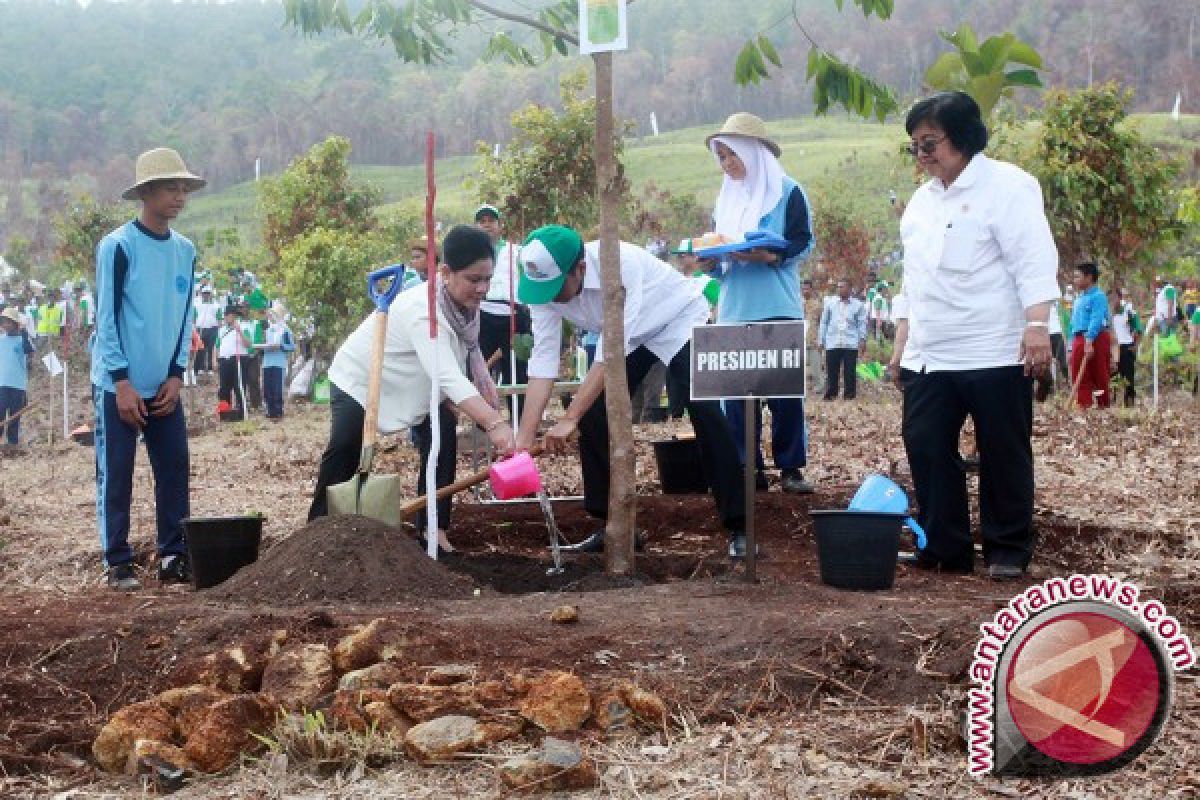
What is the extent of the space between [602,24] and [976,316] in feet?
5.86

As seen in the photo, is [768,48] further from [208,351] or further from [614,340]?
[208,351]

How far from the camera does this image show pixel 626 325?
17.7 ft

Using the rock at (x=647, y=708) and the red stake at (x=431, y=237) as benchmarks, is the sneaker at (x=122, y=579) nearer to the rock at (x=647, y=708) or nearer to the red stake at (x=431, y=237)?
the red stake at (x=431, y=237)

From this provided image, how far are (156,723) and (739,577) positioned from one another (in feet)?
7.83

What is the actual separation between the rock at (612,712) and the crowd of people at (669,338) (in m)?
1.66

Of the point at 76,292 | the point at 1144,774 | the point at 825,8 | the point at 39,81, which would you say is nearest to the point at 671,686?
the point at 1144,774

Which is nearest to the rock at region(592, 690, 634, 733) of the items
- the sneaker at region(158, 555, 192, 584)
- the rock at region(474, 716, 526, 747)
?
the rock at region(474, 716, 526, 747)

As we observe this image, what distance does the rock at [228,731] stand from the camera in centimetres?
308

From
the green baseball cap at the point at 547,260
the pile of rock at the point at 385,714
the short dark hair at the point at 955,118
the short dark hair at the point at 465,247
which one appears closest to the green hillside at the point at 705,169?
the short dark hair at the point at 955,118

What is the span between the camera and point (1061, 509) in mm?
7070

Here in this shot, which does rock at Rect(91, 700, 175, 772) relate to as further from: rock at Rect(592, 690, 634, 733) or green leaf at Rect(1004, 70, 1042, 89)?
green leaf at Rect(1004, 70, 1042, 89)

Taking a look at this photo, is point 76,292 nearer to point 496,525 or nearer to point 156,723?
point 496,525

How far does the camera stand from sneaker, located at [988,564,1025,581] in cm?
532

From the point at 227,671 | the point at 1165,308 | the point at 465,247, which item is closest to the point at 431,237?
the point at 465,247
